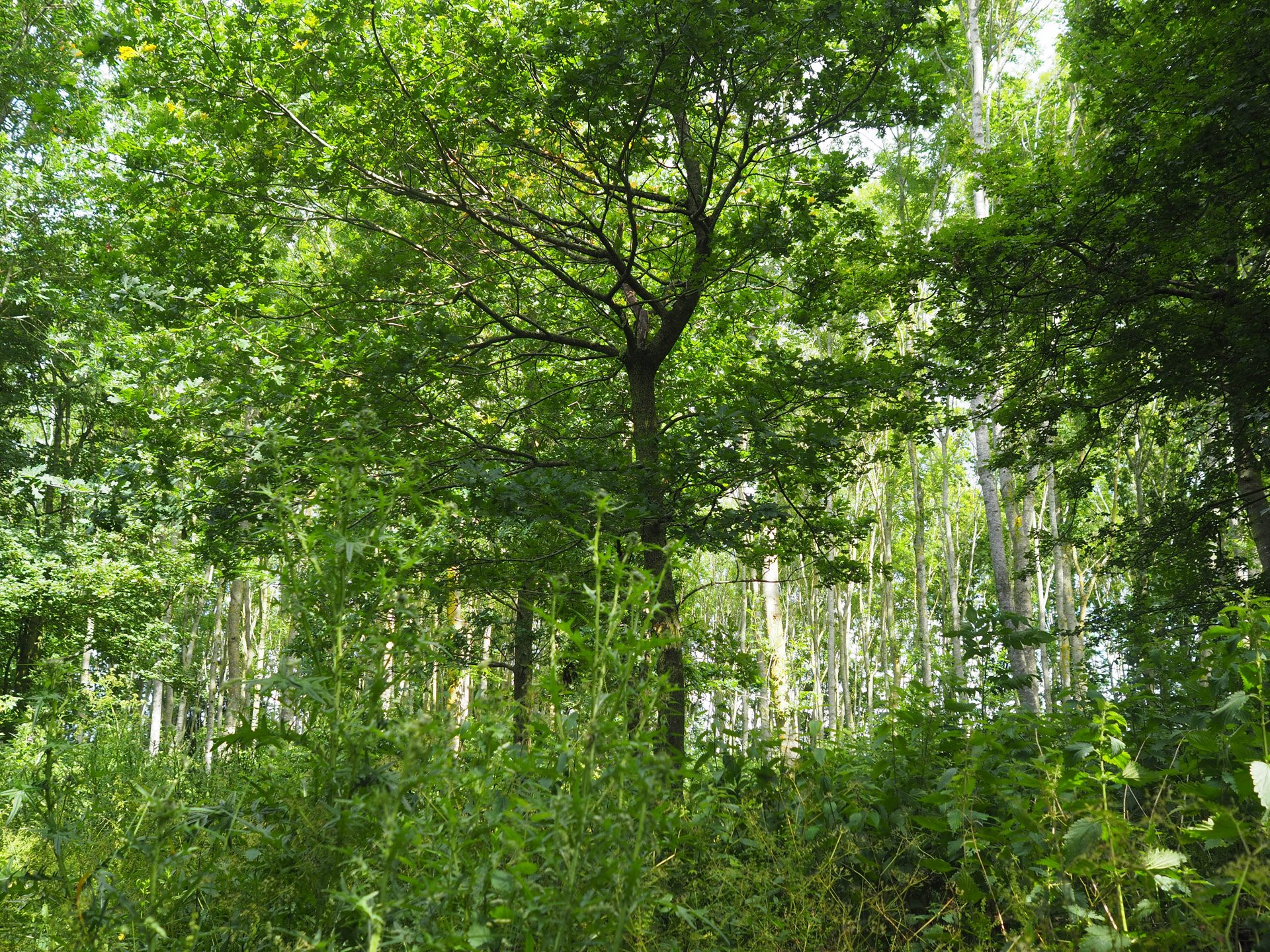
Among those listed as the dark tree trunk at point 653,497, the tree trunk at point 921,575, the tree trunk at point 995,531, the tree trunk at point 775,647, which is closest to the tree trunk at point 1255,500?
the tree trunk at point 995,531

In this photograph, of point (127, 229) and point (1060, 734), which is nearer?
point (1060, 734)

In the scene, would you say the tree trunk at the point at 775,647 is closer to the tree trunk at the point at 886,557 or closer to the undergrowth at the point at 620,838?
the undergrowth at the point at 620,838

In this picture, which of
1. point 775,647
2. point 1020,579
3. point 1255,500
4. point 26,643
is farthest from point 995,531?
point 26,643

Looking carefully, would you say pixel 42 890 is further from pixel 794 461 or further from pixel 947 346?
pixel 947 346

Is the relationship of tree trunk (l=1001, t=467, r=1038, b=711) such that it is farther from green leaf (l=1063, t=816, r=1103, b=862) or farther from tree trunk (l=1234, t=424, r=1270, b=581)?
green leaf (l=1063, t=816, r=1103, b=862)

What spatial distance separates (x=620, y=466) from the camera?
5.35 meters

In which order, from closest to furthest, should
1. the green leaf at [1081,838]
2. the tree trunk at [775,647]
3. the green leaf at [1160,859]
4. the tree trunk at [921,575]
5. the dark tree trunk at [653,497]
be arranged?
1. the green leaf at [1160,859]
2. the green leaf at [1081,838]
3. the dark tree trunk at [653,497]
4. the tree trunk at [775,647]
5. the tree trunk at [921,575]

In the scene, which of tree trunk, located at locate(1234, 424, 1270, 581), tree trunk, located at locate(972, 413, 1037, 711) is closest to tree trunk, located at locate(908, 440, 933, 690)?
tree trunk, located at locate(972, 413, 1037, 711)

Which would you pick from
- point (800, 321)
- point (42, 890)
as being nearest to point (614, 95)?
point (800, 321)

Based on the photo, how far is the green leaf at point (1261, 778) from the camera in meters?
1.75

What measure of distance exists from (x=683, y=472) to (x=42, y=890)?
419cm

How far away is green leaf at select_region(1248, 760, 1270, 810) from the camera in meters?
1.75

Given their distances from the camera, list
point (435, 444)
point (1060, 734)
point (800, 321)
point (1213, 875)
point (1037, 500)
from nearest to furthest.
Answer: point (1213, 875) < point (1060, 734) < point (435, 444) < point (800, 321) < point (1037, 500)

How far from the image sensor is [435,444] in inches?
233
